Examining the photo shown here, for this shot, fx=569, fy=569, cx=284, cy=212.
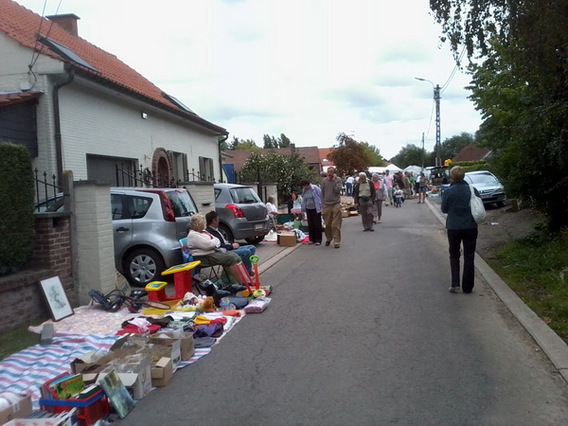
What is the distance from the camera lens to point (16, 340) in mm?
6367

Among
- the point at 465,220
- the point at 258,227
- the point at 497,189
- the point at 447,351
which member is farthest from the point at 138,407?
the point at 497,189

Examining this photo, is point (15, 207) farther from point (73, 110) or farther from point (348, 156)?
point (348, 156)

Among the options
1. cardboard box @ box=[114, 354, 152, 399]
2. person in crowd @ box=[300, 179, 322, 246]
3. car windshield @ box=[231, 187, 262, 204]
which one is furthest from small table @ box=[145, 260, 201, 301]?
person in crowd @ box=[300, 179, 322, 246]

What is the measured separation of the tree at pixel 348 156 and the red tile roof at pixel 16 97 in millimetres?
38769

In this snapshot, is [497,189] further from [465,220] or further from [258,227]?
[465,220]

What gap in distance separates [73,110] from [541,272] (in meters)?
10.0

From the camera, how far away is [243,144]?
11412cm

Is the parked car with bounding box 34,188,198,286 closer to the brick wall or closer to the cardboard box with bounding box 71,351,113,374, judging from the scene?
the brick wall

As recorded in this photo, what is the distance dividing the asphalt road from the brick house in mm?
4416

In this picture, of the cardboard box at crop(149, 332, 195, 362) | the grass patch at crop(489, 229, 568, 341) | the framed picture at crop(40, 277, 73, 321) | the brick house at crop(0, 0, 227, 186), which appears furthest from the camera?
the brick house at crop(0, 0, 227, 186)

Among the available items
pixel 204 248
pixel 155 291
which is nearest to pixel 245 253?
pixel 204 248

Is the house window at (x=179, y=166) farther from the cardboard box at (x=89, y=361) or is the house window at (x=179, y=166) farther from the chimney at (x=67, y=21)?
the cardboard box at (x=89, y=361)

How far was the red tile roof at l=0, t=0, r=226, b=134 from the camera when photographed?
40.6 ft

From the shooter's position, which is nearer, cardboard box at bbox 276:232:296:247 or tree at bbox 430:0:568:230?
tree at bbox 430:0:568:230
